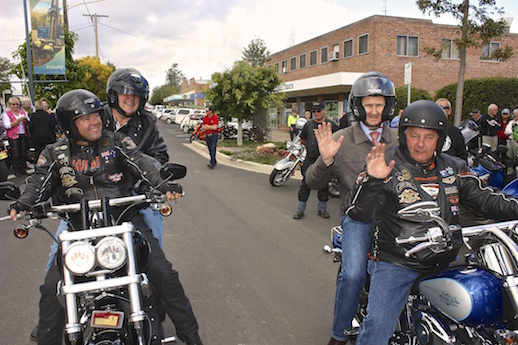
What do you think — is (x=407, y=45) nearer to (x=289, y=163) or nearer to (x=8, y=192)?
(x=289, y=163)

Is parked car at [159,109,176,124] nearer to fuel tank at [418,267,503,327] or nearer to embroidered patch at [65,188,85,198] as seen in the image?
embroidered patch at [65,188,85,198]

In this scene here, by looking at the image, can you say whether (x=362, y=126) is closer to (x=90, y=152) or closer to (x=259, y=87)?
(x=90, y=152)

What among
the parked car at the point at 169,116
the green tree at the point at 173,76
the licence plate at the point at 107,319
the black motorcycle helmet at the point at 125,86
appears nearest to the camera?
the licence plate at the point at 107,319

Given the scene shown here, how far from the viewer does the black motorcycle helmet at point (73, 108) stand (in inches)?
116

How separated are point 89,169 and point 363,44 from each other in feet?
92.4

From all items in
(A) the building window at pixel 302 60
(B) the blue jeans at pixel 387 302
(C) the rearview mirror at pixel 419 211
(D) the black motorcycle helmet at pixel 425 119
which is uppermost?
(A) the building window at pixel 302 60

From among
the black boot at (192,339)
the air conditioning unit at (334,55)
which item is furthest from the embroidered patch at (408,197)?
the air conditioning unit at (334,55)

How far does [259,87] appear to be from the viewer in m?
19.1

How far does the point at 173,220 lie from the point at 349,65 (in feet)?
83.3

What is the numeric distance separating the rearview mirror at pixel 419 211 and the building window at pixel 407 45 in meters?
28.0

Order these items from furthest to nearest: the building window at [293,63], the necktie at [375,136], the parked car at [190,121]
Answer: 1. the building window at [293,63]
2. the parked car at [190,121]
3. the necktie at [375,136]

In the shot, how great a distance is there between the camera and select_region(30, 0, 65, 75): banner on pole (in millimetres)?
16156

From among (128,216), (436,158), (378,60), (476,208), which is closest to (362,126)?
(436,158)

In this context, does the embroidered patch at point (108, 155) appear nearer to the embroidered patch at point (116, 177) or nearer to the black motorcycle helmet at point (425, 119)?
the embroidered patch at point (116, 177)
